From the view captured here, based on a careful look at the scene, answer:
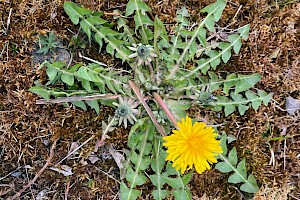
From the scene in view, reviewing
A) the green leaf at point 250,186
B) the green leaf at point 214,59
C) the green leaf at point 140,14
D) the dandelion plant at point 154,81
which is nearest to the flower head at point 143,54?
the dandelion plant at point 154,81

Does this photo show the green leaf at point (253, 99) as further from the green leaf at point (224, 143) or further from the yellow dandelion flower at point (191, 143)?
the yellow dandelion flower at point (191, 143)

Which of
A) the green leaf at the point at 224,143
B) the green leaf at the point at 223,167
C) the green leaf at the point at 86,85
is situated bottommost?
the green leaf at the point at 223,167

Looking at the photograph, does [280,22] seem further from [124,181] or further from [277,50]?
[124,181]

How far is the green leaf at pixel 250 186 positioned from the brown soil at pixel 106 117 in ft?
0.35

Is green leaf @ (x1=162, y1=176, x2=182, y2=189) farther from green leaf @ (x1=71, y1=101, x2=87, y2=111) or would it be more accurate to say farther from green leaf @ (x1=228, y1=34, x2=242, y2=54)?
green leaf @ (x1=228, y1=34, x2=242, y2=54)

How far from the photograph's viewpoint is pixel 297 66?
11.3ft

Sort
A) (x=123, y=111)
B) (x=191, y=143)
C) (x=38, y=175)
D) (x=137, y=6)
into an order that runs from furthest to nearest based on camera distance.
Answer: (x=38, y=175) → (x=137, y=6) → (x=123, y=111) → (x=191, y=143)

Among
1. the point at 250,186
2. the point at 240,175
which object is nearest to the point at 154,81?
the point at 240,175

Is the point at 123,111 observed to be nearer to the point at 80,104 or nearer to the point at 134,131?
the point at 134,131

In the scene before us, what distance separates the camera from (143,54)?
3.03m

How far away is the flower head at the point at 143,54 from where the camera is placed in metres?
3.02

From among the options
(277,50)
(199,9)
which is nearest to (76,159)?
(199,9)

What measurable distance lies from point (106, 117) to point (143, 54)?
0.57 meters

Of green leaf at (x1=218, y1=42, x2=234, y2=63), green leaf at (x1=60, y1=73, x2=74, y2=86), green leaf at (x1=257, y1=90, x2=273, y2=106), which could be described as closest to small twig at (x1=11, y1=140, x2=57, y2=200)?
green leaf at (x1=60, y1=73, x2=74, y2=86)
